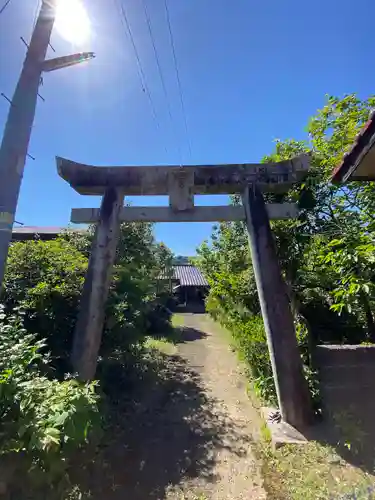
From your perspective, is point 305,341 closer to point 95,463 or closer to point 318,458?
point 318,458

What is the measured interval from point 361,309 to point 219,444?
3.52m

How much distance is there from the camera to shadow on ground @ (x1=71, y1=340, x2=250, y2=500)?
9.78 ft

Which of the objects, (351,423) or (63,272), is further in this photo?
(63,272)

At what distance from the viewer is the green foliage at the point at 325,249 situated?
11.2 feet

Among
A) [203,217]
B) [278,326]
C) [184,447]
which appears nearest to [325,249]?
[278,326]

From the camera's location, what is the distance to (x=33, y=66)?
349 centimetres

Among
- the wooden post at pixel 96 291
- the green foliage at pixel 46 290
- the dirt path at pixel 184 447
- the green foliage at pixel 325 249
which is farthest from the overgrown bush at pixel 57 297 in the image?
the green foliage at pixel 325 249

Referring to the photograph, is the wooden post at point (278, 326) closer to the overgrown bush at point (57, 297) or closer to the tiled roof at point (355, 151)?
the tiled roof at point (355, 151)

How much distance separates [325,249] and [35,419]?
3.85m

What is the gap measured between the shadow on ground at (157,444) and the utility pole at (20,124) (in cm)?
243

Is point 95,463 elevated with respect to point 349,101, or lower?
lower

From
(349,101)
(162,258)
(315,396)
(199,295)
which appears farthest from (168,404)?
(199,295)

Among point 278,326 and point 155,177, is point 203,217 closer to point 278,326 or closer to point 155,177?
point 155,177

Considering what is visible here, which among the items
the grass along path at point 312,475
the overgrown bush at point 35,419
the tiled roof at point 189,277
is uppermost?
the tiled roof at point 189,277
